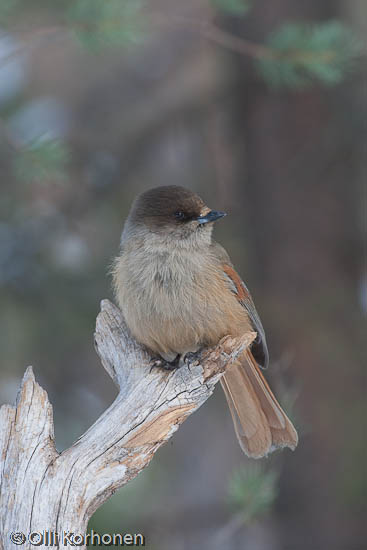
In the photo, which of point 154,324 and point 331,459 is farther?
point 331,459

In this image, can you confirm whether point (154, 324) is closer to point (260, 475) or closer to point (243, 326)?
point (243, 326)

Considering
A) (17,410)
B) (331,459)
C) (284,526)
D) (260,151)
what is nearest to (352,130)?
(260,151)

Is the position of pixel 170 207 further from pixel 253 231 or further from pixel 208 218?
pixel 253 231

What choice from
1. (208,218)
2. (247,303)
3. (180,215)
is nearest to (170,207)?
(180,215)

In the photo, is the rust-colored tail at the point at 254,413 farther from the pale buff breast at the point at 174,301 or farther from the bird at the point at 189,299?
the pale buff breast at the point at 174,301

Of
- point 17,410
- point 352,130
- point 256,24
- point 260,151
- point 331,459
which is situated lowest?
point 17,410

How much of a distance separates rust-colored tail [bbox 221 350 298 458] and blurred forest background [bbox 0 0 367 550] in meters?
0.82

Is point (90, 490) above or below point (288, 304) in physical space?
below

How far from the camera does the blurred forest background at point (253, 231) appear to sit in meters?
5.62

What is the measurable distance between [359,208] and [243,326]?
355 cm

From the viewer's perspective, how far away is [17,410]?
10.8ft

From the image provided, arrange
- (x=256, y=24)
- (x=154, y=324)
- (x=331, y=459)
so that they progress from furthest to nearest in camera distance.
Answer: (x=256, y=24) → (x=331, y=459) → (x=154, y=324)

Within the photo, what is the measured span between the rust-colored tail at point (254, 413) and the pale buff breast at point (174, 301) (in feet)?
1.21

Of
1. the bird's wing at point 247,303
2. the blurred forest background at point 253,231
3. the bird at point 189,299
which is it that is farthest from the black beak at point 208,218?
the blurred forest background at point 253,231
